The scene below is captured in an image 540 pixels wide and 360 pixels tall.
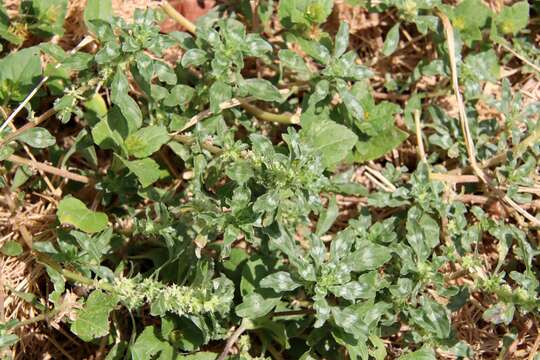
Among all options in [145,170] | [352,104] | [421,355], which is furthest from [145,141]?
[421,355]

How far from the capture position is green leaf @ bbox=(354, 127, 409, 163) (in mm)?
3631

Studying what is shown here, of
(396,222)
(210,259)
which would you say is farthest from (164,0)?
(396,222)

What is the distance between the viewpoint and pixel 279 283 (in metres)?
2.99

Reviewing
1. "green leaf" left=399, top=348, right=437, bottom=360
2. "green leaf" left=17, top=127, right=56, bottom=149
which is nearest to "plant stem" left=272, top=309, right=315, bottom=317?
"green leaf" left=399, top=348, right=437, bottom=360

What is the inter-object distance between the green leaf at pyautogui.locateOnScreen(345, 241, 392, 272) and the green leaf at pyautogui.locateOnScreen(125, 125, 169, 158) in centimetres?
102

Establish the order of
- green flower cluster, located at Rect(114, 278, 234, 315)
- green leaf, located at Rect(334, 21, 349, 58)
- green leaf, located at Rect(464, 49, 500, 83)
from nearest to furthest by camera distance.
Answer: green flower cluster, located at Rect(114, 278, 234, 315) → green leaf, located at Rect(334, 21, 349, 58) → green leaf, located at Rect(464, 49, 500, 83)

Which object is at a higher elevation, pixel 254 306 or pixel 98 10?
pixel 98 10

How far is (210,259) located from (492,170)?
1637 millimetres

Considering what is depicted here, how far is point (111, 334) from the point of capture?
331cm

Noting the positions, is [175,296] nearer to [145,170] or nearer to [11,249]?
[145,170]

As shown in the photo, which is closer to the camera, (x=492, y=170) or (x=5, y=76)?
(x=5, y=76)

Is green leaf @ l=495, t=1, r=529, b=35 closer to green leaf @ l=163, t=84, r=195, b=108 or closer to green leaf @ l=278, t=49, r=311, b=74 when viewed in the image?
green leaf @ l=278, t=49, r=311, b=74

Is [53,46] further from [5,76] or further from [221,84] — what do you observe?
[221,84]

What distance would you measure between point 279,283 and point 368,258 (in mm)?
419
